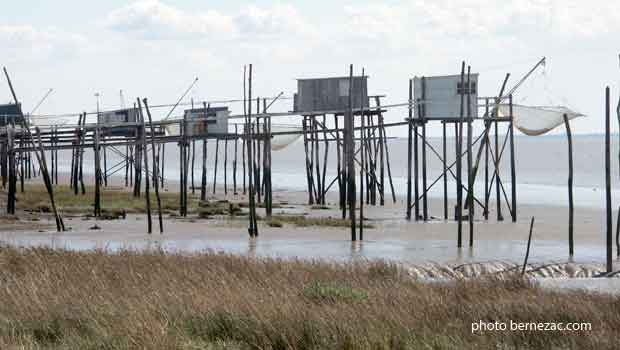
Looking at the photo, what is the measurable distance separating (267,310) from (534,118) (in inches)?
1019

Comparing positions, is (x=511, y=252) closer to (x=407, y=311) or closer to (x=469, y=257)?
(x=469, y=257)

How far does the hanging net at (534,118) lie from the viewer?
35719mm

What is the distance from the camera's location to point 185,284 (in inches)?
586

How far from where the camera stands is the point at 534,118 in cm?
3666

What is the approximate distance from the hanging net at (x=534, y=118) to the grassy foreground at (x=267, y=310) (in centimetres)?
2032

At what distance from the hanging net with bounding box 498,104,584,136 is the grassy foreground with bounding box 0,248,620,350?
2032cm

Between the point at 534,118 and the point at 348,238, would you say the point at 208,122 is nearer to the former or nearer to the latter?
the point at 534,118

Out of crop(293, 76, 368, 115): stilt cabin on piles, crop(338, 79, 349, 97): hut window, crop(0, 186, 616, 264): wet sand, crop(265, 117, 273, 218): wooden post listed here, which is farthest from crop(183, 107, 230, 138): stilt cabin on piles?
crop(0, 186, 616, 264): wet sand

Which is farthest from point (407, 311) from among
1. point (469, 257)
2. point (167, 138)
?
point (167, 138)

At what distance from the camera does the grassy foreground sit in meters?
11.3

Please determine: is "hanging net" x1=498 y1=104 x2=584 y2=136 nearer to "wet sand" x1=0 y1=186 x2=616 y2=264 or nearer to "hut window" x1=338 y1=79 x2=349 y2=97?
"wet sand" x1=0 y1=186 x2=616 y2=264

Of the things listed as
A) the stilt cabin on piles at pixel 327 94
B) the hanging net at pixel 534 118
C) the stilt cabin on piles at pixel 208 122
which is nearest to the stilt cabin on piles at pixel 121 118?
the stilt cabin on piles at pixel 208 122

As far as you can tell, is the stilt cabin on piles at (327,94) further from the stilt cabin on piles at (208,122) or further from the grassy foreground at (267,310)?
the grassy foreground at (267,310)

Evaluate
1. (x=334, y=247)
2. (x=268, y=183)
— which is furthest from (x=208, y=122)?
(x=334, y=247)
